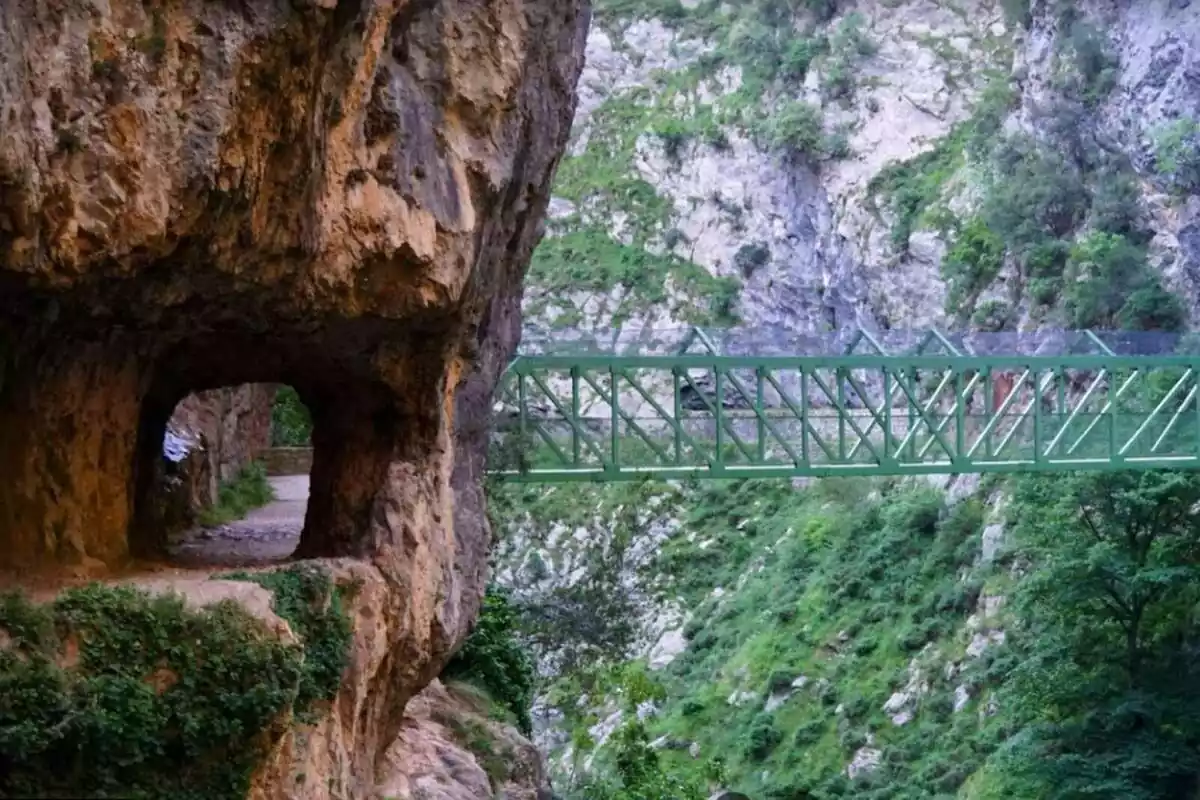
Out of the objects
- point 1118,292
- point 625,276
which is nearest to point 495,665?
point 1118,292

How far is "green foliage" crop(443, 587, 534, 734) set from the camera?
18.0m

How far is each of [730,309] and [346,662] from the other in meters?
38.0

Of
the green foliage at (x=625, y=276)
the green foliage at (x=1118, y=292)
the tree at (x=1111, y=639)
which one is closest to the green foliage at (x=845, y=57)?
the green foliage at (x=625, y=276)

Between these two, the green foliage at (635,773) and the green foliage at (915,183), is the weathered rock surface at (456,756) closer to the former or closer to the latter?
the green foliage at (635,773)

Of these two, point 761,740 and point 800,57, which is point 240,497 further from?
point 800,57

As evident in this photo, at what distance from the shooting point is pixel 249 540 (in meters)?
14.5

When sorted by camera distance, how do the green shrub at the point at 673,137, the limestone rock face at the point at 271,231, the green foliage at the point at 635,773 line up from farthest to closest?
1. the green shrub at the point at 673,137
2. the green foliage at the point at 635,773
3. the limestone rock face at the point at 271,231

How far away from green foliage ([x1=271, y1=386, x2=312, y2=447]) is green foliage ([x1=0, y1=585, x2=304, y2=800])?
22.4 meters

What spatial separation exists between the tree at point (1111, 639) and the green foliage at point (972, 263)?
13.2 metres

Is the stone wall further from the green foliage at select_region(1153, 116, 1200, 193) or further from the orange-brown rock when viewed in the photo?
A: the green foliage at select_region(1153, 116, 1200, 193)

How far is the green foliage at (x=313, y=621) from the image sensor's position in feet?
28.6

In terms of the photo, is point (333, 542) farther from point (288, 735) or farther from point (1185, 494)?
point (1185, 494)

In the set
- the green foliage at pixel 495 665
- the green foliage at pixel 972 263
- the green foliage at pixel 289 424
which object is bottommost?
the green foliage at pixel 495 665

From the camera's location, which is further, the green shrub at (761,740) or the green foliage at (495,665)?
the green shrub at (761,740)
